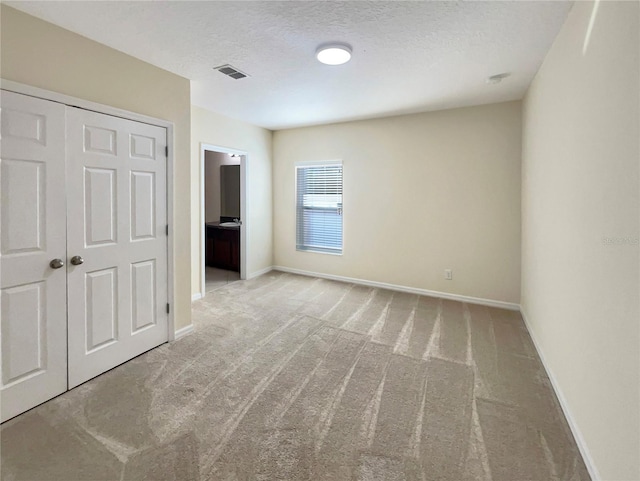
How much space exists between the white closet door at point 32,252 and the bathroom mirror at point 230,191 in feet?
→ 13.0

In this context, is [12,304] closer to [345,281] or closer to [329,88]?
[329,88]

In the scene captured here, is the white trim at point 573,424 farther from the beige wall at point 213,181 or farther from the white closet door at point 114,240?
the beige wall at point 213,181

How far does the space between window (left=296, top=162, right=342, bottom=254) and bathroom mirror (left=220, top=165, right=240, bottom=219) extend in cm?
136

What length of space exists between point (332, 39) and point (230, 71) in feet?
3.71

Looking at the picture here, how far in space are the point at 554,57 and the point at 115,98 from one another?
342cm

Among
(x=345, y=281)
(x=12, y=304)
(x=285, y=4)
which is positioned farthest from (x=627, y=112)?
(x=345, y=281)

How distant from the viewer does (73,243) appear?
2227 millimetres

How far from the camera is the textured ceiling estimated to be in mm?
1953

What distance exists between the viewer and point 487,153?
392 cm

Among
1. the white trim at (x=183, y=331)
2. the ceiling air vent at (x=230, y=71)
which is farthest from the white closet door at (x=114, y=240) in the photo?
the ceiling air vent at (x=230, y=71)

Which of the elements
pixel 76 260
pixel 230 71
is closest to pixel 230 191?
pixel 230 71

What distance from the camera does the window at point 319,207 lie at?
5.18 meters

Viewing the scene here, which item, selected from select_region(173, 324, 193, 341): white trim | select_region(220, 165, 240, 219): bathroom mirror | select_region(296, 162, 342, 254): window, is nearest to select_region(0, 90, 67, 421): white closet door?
select_region(173, 324, 193, 341): white trim

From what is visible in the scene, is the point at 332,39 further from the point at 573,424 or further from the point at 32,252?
the point at 573,424
